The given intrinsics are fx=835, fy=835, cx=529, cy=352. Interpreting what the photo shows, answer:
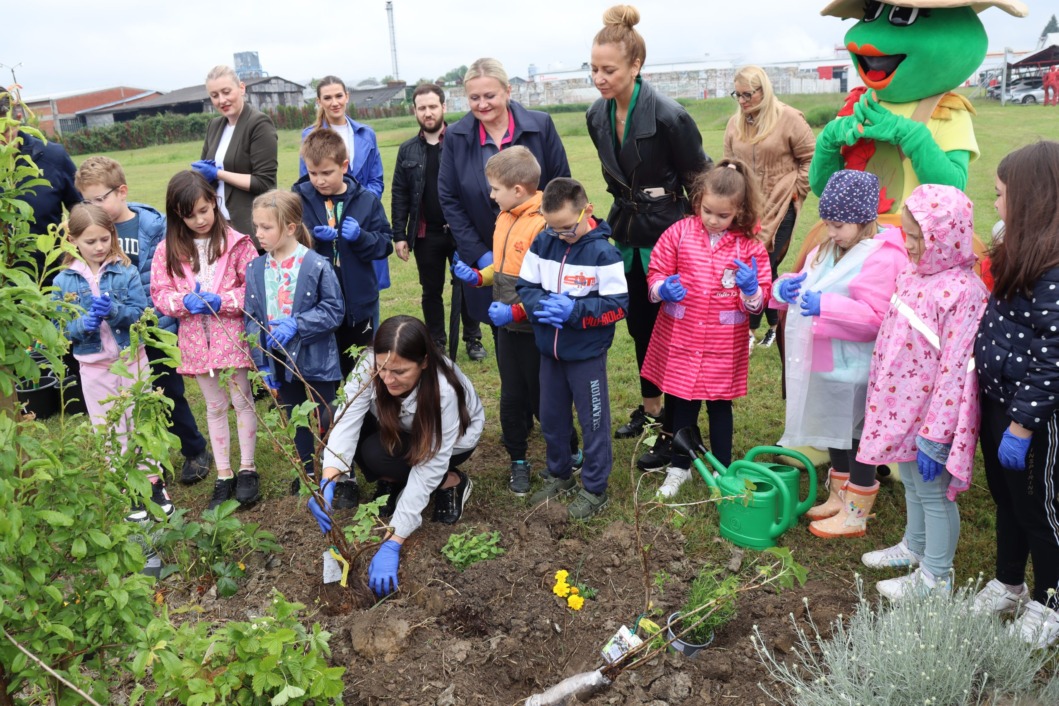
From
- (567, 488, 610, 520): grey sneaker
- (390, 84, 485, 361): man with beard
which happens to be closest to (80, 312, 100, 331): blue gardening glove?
(390, 84, 485, 361): man with beard

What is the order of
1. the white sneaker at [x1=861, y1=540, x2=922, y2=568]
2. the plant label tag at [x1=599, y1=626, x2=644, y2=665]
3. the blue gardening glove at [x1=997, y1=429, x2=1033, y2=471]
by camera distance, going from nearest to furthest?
the blue gardening glove at [x1=997, y1=429, x2=1033, y2=471], the plant label tag at [x1=599, y1=626, x2=644, y2=665], the white sneaker at [x1=861, y1=540, x2=922, y2=568]

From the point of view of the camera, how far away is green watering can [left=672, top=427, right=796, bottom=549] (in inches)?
134

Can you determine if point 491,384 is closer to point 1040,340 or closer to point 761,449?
point 761,449

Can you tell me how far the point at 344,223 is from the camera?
4230 mm

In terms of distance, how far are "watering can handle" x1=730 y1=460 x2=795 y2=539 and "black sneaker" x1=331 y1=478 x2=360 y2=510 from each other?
182cm

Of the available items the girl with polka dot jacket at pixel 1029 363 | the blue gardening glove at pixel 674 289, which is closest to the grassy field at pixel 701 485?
the girl with polka dot jacket at pixel 1029 363

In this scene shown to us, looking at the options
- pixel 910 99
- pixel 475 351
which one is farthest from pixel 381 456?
pixel 910 99

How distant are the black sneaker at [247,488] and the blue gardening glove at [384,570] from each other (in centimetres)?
110

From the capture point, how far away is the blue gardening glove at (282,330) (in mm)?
3766

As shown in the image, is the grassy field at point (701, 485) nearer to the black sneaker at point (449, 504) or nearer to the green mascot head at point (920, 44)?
the black sneaker at point (449, 504)

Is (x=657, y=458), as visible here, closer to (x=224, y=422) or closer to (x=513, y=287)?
(x=513, y=287)

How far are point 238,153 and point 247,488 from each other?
215cm

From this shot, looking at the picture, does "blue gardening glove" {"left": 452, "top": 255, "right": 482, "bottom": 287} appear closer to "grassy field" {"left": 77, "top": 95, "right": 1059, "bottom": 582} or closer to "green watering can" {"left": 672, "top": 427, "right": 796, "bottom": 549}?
"grassy field" {"left": 77, "top": 95, "right": 1059, "bottom": 582}

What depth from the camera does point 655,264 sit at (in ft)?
12.9
